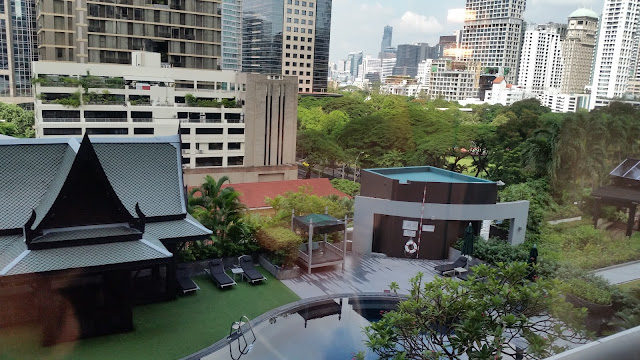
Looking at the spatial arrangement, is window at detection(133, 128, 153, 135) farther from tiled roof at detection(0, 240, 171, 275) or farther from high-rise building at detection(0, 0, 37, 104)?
high-rise building at detection(0, 0, 37, 104)

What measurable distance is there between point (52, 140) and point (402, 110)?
55.8 ft

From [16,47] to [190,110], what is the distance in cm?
1157

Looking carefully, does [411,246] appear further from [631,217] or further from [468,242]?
[631,217]

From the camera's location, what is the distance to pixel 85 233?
602cm

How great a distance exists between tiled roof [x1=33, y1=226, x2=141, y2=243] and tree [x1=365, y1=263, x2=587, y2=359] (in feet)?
13.1

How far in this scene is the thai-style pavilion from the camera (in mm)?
5621

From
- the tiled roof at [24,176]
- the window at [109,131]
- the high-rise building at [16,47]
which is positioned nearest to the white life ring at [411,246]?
the tiled roof at [24,176]

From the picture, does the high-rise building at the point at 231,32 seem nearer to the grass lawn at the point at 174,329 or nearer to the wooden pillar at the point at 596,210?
the grass lawn at the point at 174,329

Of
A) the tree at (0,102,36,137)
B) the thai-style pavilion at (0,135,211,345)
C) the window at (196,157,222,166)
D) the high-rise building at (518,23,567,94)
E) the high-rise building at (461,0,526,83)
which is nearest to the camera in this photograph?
the thai-style pavilion at (0,135,211,345)

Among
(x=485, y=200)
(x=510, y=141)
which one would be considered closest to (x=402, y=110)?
(x=510, y=141)

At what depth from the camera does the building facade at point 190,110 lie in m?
14.2

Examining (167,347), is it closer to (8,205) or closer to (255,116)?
(8,205)

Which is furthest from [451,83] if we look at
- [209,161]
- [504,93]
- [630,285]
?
[630,285]

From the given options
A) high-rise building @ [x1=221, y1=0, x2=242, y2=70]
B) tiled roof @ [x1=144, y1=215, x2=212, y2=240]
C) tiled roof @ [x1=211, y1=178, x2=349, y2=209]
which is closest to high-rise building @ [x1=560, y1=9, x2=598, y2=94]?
tiled roof @ [x1=144, y1=215, x2=212, y2=240]
